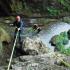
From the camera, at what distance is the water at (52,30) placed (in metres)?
23.0

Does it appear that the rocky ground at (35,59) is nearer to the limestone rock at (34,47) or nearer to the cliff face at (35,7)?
the limestone rock at (34,47)

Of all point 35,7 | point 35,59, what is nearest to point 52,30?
point 35,7

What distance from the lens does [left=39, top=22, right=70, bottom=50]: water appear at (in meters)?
23.0

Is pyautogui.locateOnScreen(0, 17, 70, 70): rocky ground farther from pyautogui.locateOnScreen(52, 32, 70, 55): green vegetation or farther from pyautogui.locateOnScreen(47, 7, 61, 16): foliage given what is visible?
pyautogui.locateOnScreen(47, 7, 61, 16): foliage

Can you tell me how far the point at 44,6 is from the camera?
30562 mm

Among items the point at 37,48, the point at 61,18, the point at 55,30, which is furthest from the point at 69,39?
the point at 61,18

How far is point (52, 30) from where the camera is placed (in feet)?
83.4

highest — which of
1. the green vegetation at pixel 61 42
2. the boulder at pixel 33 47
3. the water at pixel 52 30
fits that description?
the boulder at pixel 33 47

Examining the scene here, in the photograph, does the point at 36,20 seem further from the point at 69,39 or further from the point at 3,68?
the point at 3,68

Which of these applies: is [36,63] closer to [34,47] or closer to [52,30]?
[34,47]

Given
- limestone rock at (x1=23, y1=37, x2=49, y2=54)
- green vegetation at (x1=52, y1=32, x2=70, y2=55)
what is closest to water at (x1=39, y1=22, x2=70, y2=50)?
green vegetation at (x1=52, y1=32, x2=70, y2=55)

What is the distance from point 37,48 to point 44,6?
40.2ft

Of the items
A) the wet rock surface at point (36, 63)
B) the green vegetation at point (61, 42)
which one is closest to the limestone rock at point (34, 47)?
the wet rock surface at point (36, 63)

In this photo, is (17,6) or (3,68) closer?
(3,68)
